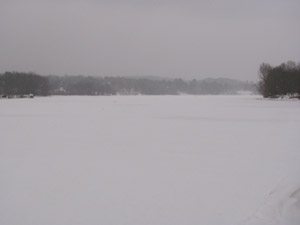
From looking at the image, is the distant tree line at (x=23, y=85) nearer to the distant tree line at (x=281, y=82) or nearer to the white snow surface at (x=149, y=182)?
the distant tree line at (x=281, y=82)

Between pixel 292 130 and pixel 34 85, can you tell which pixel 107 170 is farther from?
pixel 34 85

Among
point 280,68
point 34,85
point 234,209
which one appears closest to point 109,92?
point 34,85

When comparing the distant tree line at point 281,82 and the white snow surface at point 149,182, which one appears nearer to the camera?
the white snow surface at point 149,182

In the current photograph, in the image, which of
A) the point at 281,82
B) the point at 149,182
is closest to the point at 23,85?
the point at 281,82

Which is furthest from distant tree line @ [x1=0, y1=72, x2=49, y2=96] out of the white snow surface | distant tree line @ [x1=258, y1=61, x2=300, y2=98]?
the white snow surface

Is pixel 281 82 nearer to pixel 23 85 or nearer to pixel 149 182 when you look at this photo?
pixel 149 182

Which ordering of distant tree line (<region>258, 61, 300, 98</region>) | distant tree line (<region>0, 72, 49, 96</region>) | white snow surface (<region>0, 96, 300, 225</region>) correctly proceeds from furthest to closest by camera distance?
distant tree line (<region>0, 72, 49, 96</region>)
distant tree line (<region>258, 61, 300, 98</region>)
white snow surface (<region>0, 96, 300, 225</region>)

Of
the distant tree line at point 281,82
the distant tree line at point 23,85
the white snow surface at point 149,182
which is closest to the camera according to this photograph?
the white snow surface at point 149,182

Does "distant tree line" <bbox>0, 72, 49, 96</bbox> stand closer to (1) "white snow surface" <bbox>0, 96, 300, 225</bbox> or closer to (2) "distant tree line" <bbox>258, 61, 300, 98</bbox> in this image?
(2) "distant tree line" <bbox>258, 61, 300, 98</bbox>

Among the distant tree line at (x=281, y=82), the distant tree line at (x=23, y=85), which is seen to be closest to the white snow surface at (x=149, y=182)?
the distant tree line at (x=281, y=82)

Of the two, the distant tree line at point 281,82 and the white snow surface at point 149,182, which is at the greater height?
the distant tree line at point 281,82

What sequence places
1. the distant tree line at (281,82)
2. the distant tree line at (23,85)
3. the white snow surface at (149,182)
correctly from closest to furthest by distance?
the white snow surface at (149,182)
the distant tree line at (281,82)
the distant tree line at (23,85)

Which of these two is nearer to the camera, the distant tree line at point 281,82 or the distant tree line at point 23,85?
the distant tree line at point 281,82

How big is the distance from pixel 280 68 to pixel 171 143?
7561 centimetres
